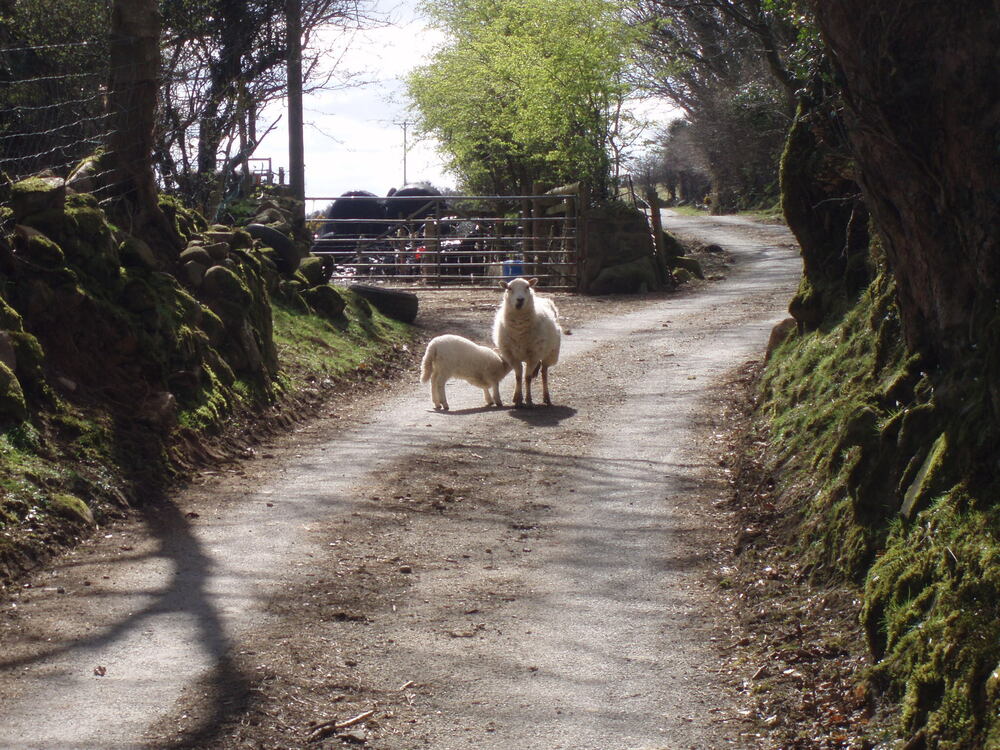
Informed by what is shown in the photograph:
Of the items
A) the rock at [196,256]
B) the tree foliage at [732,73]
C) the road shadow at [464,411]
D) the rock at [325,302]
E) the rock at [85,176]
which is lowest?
the road shadow at [464,411]

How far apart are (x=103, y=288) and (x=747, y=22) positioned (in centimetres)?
1302

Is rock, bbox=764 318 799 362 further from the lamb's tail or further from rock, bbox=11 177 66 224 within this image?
rock, bbox=11 177 66 224

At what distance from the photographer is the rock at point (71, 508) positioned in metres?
6.90

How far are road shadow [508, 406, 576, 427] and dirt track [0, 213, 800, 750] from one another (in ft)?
0.92

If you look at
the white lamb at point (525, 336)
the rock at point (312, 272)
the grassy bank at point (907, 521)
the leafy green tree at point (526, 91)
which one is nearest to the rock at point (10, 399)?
the grassy bank at point (907, 521)

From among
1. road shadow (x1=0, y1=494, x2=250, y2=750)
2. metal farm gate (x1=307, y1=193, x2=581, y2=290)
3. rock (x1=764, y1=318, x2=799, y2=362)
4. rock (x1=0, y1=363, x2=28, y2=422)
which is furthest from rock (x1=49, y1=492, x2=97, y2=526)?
metal farm gate (x1=307, y1=193, x2=581, y2=290)

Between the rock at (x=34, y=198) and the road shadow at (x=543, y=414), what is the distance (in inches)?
187

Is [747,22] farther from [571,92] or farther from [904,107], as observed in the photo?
[904,107]

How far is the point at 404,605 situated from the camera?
5.90m

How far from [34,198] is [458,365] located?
4.62 m

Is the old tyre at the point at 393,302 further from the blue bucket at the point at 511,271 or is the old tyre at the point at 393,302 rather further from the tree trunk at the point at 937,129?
the tree trunk at the point at 937,129

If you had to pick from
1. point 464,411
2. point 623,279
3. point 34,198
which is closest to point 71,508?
point 34,198

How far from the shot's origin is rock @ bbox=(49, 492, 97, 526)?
22.6 feet

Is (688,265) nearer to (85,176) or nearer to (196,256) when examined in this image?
(196,256)
